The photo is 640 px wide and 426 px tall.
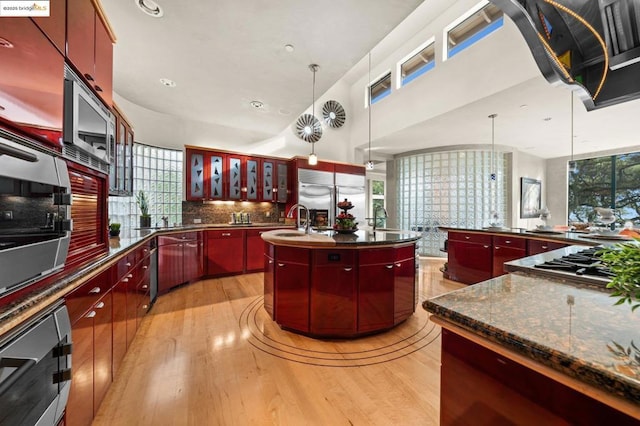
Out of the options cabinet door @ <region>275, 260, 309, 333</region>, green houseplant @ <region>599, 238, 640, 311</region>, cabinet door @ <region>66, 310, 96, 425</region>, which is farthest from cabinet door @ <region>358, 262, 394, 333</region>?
cabinet door @ <region>66, 310, 96, 425</region>

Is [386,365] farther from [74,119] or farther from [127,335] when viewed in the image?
[74,119]

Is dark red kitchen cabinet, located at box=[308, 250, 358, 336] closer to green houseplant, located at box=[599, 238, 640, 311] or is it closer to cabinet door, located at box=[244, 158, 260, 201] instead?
green houseplant, located at box=[599, 238, 640, 311]

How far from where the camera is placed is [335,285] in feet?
7.32

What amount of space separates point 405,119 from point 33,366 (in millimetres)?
5276

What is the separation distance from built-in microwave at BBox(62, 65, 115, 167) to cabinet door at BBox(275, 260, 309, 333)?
1.54 meters

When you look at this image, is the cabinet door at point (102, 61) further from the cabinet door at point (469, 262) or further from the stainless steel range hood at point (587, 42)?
the cabinet door at point (469, 262)

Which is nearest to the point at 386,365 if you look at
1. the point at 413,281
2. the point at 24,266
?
the point at 413,281

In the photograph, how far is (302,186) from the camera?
17.4ft

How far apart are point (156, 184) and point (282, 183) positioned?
2.28 meters

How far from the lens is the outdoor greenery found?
19.0 feet

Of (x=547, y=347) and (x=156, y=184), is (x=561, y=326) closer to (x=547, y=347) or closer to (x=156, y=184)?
(x=547, y=347)

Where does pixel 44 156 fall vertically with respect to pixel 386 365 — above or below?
above

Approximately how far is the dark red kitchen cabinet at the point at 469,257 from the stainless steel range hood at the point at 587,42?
2.54 metres

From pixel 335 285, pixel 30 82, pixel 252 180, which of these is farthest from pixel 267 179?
pixel 30 82
